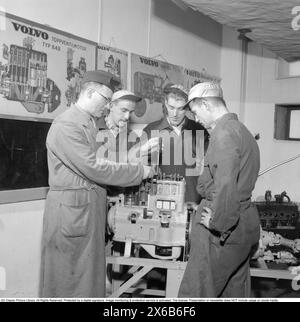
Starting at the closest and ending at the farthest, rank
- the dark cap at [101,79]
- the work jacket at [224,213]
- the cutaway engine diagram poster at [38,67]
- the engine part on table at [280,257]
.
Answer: the work jacket at [224,213] < the dark cap at [101,79] < the cutaway engine diagram poster at [38,67] < the engine part on table at [280,257]

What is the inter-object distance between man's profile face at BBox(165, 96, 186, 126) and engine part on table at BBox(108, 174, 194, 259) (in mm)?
609

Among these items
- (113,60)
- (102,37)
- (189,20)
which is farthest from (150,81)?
(189,20)

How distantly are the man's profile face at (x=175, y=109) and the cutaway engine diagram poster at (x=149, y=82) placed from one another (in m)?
0.79

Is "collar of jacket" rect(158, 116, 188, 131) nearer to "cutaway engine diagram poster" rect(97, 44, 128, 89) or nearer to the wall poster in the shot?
"cutaway engine diagram poster" rect(97, 44, 128, 89)

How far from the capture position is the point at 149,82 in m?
3.80

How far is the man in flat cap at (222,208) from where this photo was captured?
1951 mm

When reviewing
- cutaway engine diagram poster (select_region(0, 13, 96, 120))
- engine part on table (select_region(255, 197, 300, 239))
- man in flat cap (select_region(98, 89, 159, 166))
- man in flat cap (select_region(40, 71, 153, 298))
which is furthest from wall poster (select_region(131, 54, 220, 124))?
man in flat cap (select_region(40, 71, 153, 298))

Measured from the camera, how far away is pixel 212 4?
251 cm

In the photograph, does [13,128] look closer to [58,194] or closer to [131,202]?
[58,194]

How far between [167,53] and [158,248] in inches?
93.7

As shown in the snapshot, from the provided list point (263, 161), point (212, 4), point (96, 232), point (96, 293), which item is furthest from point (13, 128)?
point (263, 161)

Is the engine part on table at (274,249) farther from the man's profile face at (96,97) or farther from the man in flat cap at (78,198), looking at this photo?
the man's profile face at (96,97)

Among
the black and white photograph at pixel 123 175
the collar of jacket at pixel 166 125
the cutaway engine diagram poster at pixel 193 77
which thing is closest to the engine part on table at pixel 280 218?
the black and white photograph at pixel 123 175

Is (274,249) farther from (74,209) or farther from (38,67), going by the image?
(38,67)
